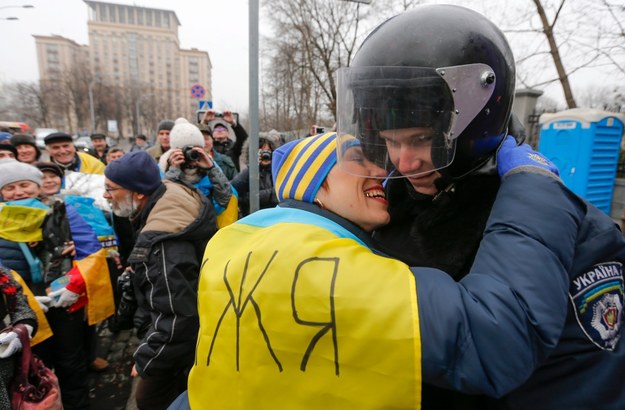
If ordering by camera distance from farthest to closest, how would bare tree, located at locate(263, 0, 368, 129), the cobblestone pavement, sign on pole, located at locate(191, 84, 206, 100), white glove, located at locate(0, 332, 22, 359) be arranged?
bare tree, located at locate(263, 0, 368, 129) < sign on pole, located at locate(191, 84, 206, 100) < the cobblestone pavement < white glove, located at locate(0, 332, 22, 359)

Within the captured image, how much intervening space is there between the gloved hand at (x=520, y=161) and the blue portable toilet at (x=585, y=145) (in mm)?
6152

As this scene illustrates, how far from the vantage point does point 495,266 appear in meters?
0.88

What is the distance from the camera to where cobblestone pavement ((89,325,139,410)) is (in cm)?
313

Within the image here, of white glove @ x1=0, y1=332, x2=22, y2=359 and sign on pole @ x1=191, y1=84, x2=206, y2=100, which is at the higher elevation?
sign on pole @ x1=191, y1=84, x2=206, y2=100

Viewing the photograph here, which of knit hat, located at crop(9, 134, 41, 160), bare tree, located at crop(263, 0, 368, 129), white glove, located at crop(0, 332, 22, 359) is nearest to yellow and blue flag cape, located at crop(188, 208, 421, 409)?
white glove, located at crop(0, 332, 22, 359)

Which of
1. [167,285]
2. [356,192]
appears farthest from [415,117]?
[167,285]

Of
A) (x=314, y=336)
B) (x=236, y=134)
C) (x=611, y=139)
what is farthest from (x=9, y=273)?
(x=611, y=139)

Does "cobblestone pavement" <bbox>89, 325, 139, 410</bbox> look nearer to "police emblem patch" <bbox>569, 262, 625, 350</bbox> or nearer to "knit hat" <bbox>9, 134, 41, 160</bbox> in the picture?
"knit hat" <bbox>9, 134, 41, 160</bbox>

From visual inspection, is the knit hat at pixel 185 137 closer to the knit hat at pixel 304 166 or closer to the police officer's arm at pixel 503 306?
the knit hat at pixel 304 166

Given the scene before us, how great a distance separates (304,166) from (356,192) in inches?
7.6

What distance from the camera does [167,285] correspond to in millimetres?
2115

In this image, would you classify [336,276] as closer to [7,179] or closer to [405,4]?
[7,179]

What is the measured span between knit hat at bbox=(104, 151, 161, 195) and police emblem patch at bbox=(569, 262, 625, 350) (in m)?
2.38

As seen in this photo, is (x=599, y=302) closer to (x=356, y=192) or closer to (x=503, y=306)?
(x=503, y=306)
